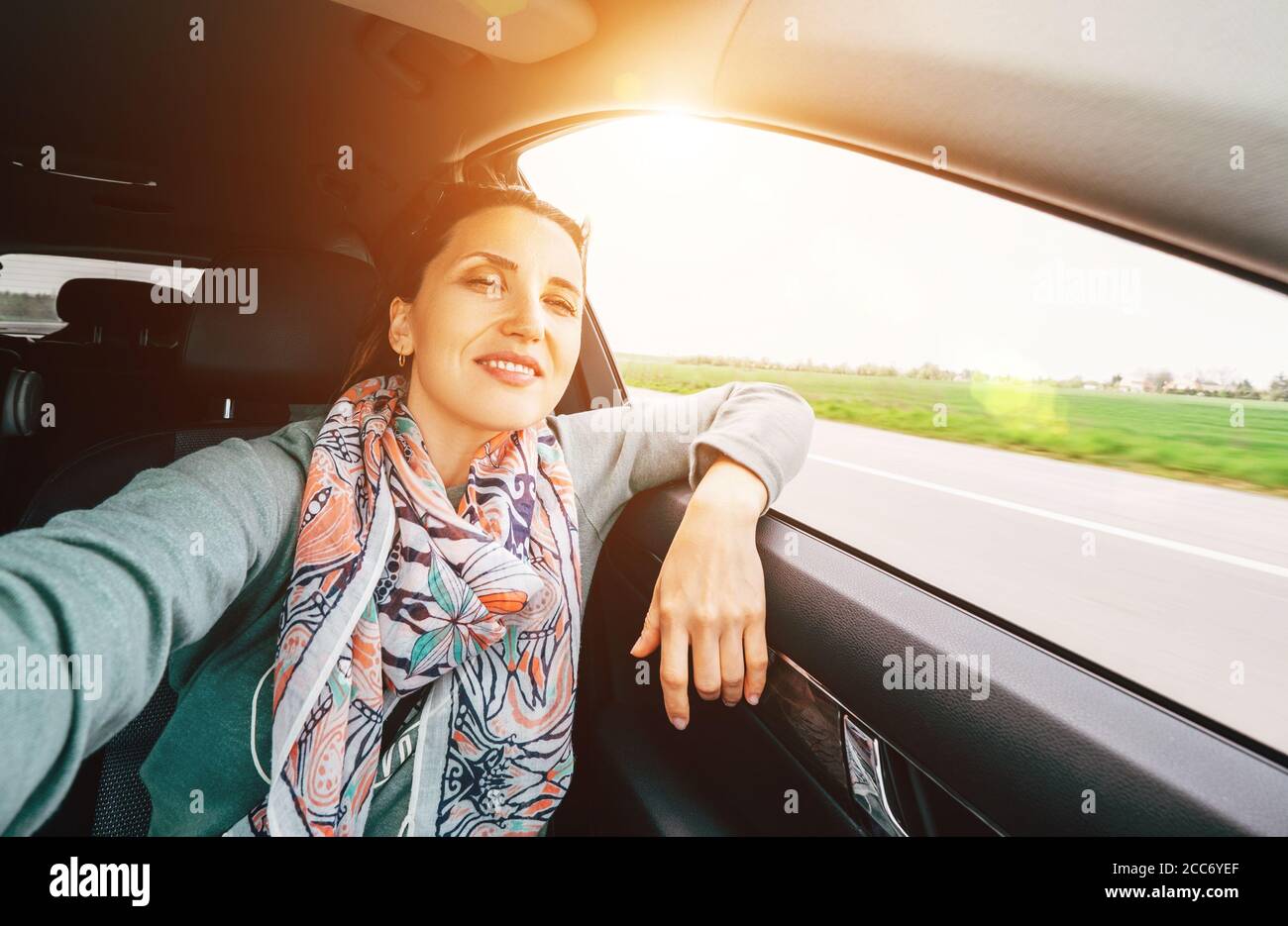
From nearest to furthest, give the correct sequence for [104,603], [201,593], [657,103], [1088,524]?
[104,603] < [201,593] < [1088,524] < [657,103]

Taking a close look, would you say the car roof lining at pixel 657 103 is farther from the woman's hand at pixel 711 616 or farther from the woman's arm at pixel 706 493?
the woman's hand at pixel 711 616

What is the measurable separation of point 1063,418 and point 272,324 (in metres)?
1.81

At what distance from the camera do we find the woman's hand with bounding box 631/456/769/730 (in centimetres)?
102

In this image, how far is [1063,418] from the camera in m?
1.26

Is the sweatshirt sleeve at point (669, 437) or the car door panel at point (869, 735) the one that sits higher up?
the sweatshirt sleeve at point (669, 437)

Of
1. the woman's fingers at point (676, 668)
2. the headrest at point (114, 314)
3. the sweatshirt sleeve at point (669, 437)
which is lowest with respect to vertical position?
the woman's fingers at point (676, 668)

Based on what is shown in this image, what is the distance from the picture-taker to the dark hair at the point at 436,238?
1.44 m

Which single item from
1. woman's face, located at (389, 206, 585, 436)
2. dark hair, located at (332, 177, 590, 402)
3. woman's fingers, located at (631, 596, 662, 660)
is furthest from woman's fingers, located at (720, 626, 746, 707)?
dark hair, located at (332, 177, 590, 402)

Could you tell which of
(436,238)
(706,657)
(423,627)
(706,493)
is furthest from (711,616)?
(436,238)

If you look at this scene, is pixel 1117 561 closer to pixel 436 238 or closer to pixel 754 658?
pixel 754 658

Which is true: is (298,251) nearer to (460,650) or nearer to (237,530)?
(237,530)

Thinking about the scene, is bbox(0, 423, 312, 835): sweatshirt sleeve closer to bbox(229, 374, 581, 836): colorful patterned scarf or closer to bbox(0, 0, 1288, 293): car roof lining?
bbox(229, 374, 581, 836): colorful patterned scarf

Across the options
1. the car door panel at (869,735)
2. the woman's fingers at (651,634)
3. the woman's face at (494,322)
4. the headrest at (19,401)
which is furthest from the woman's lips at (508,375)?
the headrest at (19,401)

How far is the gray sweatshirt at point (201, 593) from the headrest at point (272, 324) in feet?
1.33
